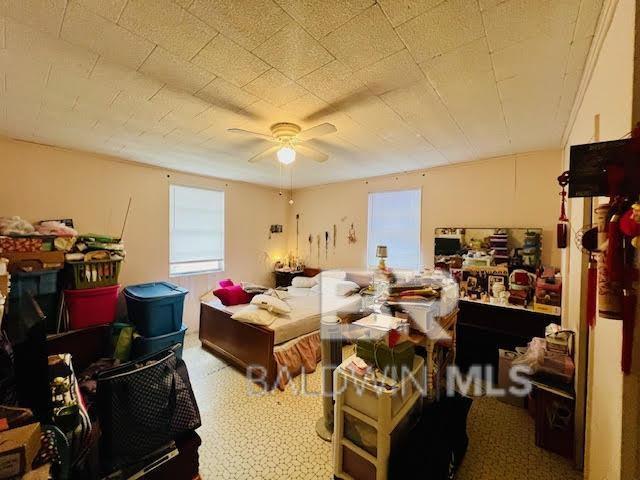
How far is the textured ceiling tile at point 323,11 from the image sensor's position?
3.68ft

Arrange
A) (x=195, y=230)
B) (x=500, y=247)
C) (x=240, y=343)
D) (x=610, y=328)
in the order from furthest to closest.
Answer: (x=195, y=230) → (x=500, y=247) → (x=240, y=343) → (x=610, y=328)

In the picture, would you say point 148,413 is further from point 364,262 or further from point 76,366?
point 364,262

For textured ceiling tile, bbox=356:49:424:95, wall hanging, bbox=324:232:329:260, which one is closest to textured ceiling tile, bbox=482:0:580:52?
textured ceiling tile, bbox=356:49:424:95

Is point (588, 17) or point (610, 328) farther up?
point (588, 17)

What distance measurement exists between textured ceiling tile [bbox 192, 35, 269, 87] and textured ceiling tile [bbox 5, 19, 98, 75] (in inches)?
23.8

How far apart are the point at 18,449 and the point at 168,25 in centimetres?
173

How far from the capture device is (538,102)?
192 cm

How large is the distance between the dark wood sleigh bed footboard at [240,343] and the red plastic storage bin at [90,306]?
1.02 m

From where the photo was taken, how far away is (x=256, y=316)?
2898 millimetres

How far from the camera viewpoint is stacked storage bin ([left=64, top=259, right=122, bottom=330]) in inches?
107

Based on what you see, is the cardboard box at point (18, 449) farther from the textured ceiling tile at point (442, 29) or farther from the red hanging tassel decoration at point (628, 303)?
the textured ceiling tile at point (442, 29)

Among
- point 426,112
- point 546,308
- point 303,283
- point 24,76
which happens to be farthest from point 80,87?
point 546,308

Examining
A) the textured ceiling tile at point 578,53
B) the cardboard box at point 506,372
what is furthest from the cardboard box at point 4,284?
the cardboard box at point 506,372

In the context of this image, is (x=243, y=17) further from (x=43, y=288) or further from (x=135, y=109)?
(x=43, y=288)
